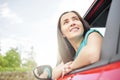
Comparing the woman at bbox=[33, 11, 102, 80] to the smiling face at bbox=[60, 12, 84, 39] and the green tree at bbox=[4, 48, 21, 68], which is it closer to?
the smiling face at bbox=[60, 12, 84, 39]

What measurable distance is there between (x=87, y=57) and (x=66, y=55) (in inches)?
44.9

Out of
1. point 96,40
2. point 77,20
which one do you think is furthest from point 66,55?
point 96,40

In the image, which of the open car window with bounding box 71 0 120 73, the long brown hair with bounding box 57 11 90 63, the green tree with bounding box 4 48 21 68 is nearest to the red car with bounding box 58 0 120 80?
the open car window with bounding box 71 0 120 73

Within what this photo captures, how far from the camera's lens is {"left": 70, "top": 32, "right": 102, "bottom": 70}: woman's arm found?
238 centimetres

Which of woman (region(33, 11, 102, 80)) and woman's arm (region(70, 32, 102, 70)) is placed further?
woman (region(33, 11, 102, 80))

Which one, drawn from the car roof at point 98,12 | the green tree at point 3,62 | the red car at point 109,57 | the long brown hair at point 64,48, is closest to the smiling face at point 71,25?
the long brown hair at point 64,48

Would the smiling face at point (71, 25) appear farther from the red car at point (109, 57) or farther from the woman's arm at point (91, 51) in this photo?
the red car at point (109, 57)

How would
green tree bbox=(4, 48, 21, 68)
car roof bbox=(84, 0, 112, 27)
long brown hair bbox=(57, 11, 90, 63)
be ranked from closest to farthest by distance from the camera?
car roof bbox=(84, 0, 112, 27) → long brown hair bbox=(57, 11, 90, 63) → green tree bbox=(4, 48, 21, 68)

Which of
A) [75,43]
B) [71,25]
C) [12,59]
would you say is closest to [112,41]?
[71,25]

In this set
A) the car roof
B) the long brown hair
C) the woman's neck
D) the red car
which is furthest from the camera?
the long brown hair

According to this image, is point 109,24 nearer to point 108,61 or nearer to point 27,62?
point 108,61

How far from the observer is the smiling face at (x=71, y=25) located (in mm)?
3148

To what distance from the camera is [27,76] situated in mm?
42812

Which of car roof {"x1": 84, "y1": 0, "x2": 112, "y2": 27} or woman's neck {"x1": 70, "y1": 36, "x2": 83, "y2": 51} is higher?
car roof {"x1": 84, "y1": 0, "x2": 112, "y2": 27}
